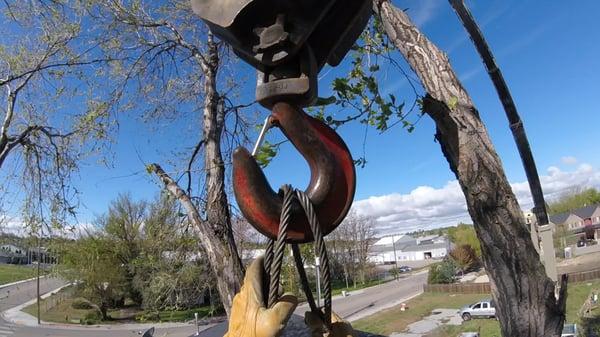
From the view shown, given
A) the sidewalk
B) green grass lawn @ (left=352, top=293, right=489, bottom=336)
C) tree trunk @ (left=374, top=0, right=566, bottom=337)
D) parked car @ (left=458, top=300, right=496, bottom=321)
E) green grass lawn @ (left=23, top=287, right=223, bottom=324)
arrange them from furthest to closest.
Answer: green grass lawn @ (left=23, top=287, right=223, bottom=324) < the sidewalk < parked car @ (left=458, top=300, right=496, bottom=321) < green grass lawn @ (left=352, top=293, right=489, bottom=336) < tree trunk @ (left=374, top=0, right=566, bottom=337)

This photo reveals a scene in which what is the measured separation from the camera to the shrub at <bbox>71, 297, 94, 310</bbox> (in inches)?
1486

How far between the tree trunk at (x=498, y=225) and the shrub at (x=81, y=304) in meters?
40.0

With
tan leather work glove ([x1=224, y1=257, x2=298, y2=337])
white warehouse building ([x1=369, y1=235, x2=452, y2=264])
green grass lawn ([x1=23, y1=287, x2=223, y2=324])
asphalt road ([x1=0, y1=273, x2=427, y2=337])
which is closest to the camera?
tan leather work glove ([x1=224, y1=257, x2=298, y2=337])

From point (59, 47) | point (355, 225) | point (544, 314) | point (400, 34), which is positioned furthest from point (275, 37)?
point (355, 225)

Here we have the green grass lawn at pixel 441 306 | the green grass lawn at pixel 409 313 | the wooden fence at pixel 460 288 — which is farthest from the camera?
the wooden fence at pixel 460 288

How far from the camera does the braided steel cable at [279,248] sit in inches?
42.0

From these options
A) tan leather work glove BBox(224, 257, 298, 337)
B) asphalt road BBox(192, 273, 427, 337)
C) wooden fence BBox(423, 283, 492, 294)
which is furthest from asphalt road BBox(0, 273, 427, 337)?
tan leather work glove BBox(224, 257, 298, 337)

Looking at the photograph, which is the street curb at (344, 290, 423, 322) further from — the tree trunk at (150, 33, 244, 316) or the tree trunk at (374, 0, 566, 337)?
the tree trunk at (374, 0, 566, 337)

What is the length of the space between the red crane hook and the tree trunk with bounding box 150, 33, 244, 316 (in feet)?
12.7

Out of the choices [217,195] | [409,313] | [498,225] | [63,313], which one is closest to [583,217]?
[409,313]

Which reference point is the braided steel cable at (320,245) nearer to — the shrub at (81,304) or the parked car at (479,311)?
the parked car at (479,311)

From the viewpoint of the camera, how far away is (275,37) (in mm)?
1215

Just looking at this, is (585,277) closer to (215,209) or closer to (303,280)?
(215,209)

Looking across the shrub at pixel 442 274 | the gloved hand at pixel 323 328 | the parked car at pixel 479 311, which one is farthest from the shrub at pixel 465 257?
the gloved hand at pixel 323 328
